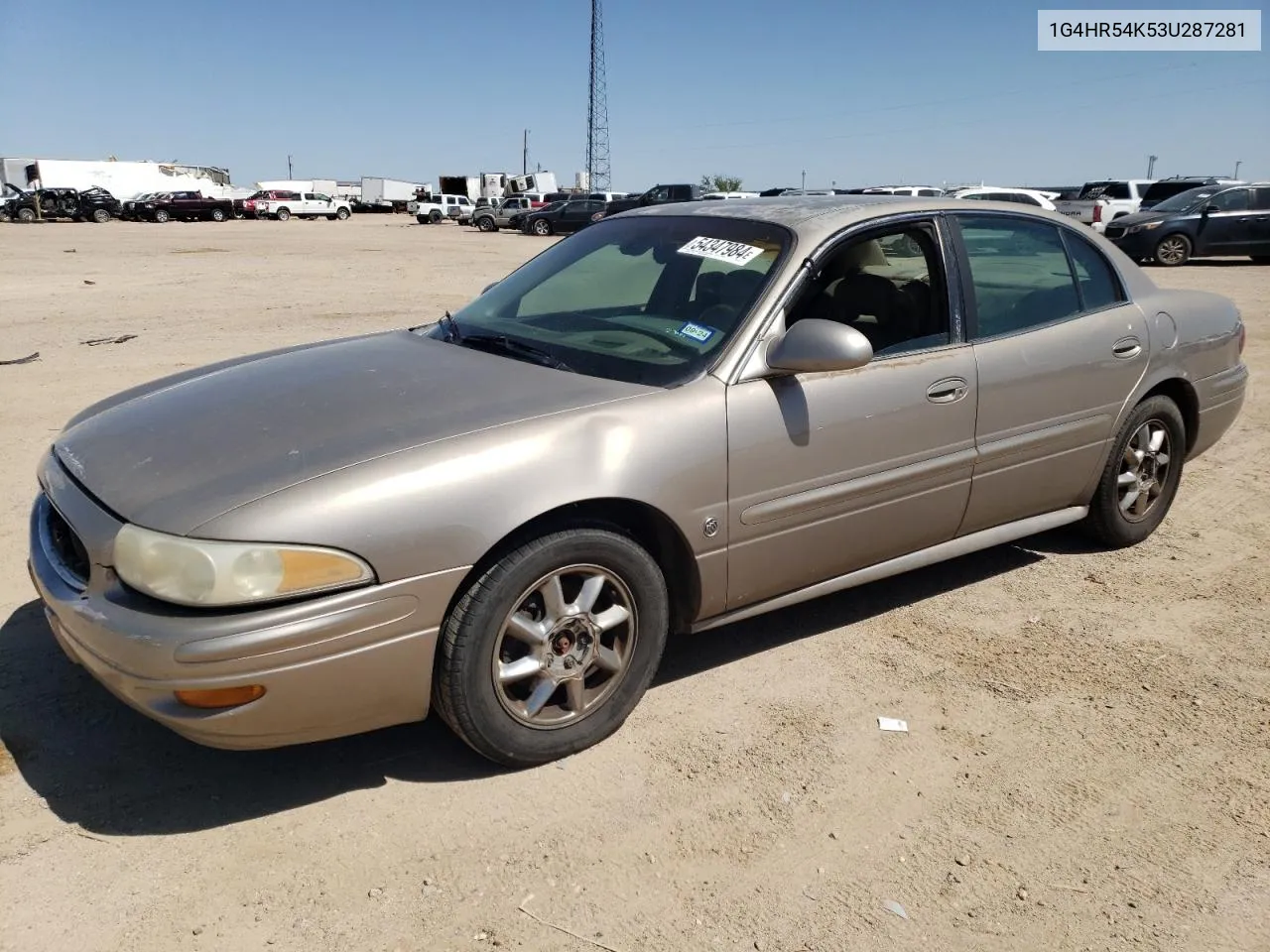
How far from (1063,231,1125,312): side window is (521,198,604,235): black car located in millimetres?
33313

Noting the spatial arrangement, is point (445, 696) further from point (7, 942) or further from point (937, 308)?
point (937, 308)

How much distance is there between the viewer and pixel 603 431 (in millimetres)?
2896

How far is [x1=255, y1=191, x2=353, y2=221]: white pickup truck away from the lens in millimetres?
57375

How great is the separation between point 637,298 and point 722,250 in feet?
1.20

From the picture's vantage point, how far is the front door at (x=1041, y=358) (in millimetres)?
3822

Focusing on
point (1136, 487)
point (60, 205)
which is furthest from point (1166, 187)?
point (60, 205)

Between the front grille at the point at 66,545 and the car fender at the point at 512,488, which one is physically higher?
the car fender at the point at 512,488

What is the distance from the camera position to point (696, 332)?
3.33 metres

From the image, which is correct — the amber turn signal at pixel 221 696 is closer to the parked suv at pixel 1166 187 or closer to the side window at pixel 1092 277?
the side window at pixel 1092 277

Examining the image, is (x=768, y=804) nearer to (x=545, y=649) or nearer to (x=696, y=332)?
(x=545, y=649)

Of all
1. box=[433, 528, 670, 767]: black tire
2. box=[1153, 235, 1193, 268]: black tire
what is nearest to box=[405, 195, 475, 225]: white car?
box=[1153, 235, 1193, 268]: black tire

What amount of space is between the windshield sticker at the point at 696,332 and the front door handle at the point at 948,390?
85cm

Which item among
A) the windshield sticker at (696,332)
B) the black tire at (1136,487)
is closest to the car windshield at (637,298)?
the windshield sticker at (696,332)

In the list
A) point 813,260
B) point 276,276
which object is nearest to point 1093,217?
point 276,276
